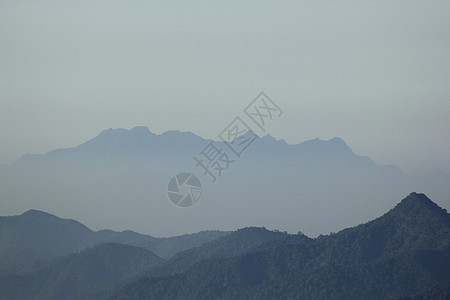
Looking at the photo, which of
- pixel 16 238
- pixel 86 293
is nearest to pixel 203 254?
pixel 86 293

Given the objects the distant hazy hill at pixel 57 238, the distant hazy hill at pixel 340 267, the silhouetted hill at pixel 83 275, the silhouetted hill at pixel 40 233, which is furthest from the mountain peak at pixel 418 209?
the silhouetted hill at pixel 40 233

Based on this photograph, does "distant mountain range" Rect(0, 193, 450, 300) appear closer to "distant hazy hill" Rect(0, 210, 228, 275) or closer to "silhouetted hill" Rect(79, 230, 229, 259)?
"distant hazy hill" Rect(0, 210, 228, 275)

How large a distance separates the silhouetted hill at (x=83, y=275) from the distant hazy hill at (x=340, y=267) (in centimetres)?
2002

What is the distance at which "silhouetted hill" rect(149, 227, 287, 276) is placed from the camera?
98438 mm

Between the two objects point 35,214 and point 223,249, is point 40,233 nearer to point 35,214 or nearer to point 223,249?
point 35,214

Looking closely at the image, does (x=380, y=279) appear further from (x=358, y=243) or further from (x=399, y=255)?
(x=358, y=243)

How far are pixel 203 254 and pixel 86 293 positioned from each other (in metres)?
18.3

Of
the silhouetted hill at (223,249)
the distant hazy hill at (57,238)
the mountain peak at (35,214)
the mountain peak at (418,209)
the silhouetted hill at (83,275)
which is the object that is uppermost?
the mountain peak at (35,214)

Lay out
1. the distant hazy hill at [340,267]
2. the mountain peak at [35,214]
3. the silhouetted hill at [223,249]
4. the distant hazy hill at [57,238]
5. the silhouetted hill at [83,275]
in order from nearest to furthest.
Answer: the distant hazy hill at [340,267] → the silhouetted hill at [223,249] → the silhouetted hill at [83,275] → the distant hazy hill at [57,238] → the mountain peak at [35,214]

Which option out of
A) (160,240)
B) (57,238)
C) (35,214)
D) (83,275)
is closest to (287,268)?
(83,275)

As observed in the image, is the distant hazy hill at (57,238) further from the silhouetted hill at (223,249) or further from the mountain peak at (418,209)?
the mountain peak at (418,209)

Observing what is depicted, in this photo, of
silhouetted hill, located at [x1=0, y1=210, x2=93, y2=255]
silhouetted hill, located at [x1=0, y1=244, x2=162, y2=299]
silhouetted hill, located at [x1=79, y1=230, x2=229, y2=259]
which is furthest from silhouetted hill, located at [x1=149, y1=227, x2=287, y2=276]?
silhouetted hill, located at [x1=0, y1=210, x2=93, y2=255]

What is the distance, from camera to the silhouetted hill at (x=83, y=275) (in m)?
102

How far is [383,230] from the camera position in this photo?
8181cm
